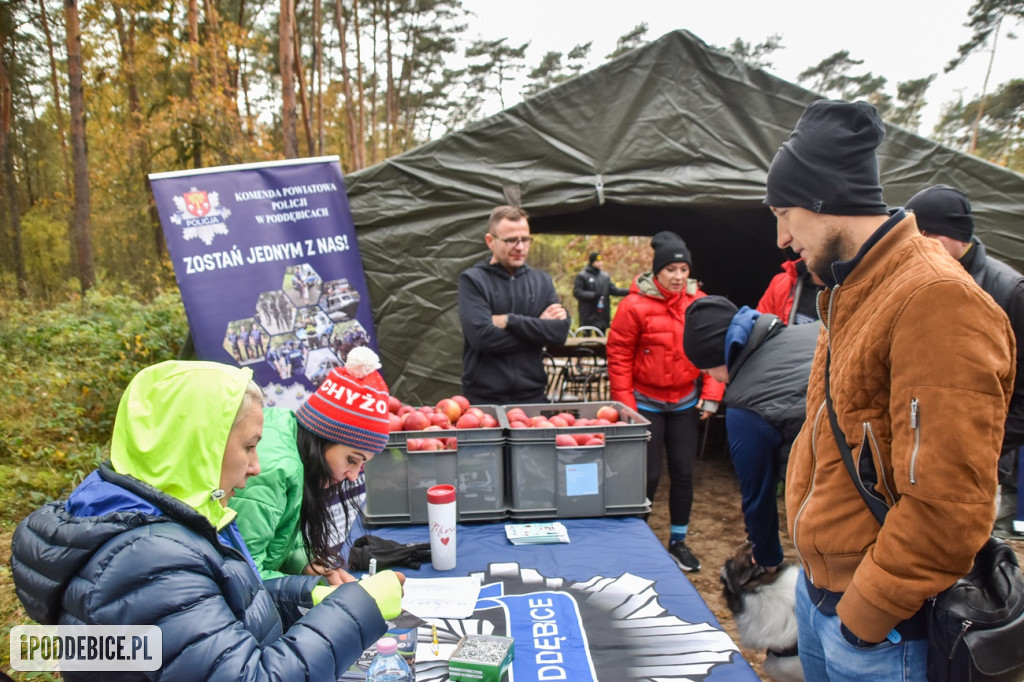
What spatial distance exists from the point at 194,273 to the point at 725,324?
331 centimetres

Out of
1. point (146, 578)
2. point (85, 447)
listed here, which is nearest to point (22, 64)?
point (85, 447)

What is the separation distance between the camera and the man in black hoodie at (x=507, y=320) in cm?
314

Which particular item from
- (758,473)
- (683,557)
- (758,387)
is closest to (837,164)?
(758,387)

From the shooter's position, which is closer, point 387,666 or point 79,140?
point 387,666

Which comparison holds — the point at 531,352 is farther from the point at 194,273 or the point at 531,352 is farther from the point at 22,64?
the point at 22,64

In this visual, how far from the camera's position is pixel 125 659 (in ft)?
3.06

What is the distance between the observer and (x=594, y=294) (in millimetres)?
9539

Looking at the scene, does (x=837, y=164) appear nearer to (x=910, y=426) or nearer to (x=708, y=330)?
(x=910, y=426)

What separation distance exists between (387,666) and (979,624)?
3.52 ft

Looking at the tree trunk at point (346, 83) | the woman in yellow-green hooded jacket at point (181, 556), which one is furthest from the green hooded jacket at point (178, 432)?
the tree trunk at point (346, 83)

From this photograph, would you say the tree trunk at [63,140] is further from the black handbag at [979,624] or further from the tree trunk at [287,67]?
the black handbag at [979,624]

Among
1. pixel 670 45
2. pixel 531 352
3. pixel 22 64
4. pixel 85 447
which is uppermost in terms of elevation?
pixel 22 64

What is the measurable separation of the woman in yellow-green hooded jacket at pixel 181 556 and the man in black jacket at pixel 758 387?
113cm

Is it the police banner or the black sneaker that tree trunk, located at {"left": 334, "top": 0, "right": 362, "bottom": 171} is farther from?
the black sneaker
